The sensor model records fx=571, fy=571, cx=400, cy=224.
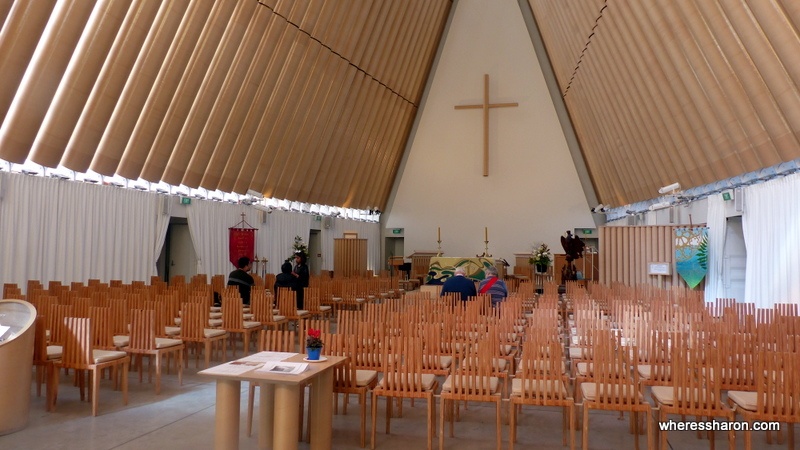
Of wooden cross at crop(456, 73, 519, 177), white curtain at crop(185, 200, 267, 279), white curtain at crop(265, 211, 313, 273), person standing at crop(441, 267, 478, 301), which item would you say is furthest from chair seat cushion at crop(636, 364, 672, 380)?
wooden cross at crop(456, 73, 519, 177)

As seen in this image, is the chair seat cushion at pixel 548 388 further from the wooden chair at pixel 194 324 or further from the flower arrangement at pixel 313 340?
the wooden chair at pixel 194 324

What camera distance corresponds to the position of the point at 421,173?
22453 millimetres

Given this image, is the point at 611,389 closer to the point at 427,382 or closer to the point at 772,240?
the point at 427,382

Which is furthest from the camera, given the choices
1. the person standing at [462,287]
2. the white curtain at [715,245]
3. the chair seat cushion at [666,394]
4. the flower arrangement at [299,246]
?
the flower arrangement at [299,246]

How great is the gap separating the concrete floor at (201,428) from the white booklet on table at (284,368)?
0.78 meters

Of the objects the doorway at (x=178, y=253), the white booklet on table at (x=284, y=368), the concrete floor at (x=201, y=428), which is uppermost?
the doorway at (x=178, y=253)

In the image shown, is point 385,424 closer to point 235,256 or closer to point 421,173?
point 235,256

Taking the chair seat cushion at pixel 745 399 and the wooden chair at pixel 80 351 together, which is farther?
the wooden chair at pixel 80 351

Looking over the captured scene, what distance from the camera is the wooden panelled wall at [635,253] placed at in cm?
1269

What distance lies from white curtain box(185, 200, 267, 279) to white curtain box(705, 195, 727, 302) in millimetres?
10903

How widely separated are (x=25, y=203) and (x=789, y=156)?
11968 mm

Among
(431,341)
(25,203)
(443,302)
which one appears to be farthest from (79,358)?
(25,203)

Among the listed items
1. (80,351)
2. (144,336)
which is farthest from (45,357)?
(144,336)

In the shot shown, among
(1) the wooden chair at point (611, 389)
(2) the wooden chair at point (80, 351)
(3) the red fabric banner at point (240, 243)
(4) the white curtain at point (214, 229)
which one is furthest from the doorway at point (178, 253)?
(1) the wooden chair at point (611, 389)
